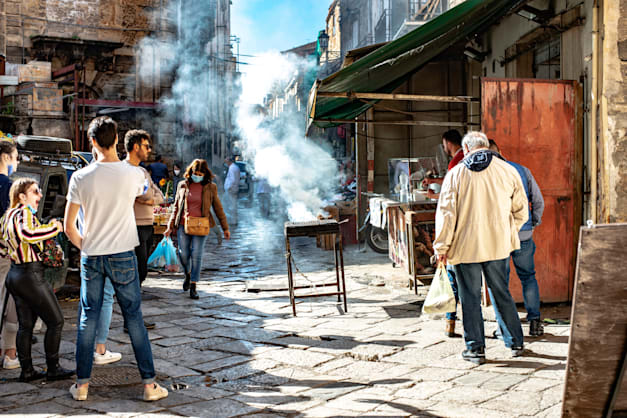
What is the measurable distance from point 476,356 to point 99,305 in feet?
9.67

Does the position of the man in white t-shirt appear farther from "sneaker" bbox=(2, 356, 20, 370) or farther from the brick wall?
the brick wall

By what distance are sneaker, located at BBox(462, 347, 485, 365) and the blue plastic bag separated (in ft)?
16.5

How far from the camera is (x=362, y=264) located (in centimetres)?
1076

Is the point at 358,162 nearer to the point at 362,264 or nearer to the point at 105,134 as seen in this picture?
the point at 362,264

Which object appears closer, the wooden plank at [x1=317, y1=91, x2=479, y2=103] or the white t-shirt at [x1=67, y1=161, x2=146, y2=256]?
the white t-shirt at [x1=67, y1=161, x2=146, y2=256]

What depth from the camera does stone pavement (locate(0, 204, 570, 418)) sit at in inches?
158

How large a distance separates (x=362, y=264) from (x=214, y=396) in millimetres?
6649

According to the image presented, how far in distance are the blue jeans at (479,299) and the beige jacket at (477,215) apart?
0.32 feet

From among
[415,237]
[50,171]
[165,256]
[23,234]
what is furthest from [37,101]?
[23,234]

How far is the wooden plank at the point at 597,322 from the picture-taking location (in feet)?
8.52

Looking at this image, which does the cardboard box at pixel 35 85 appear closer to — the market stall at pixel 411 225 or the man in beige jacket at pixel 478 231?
the market stall at pixel 411 225

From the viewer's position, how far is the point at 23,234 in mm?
4434

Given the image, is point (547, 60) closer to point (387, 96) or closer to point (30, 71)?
point (387, 96)

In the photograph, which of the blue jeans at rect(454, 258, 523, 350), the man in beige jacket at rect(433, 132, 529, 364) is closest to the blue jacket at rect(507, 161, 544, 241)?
the man in beige jacket at rect(433, 132, 529, 364)
